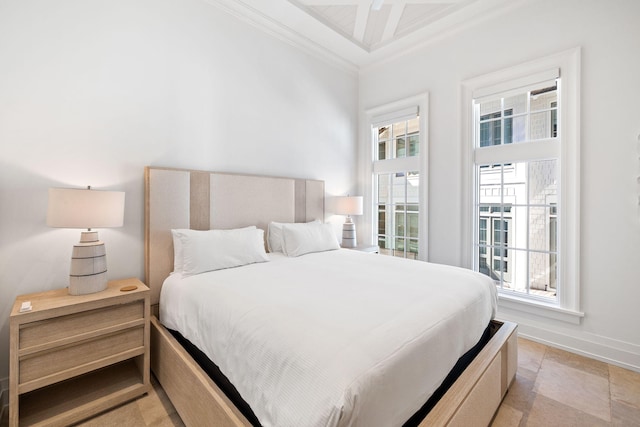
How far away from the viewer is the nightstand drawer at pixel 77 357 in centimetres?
142

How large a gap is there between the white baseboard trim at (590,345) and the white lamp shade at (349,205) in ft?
6.47

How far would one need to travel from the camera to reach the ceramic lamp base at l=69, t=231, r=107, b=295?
166 cm

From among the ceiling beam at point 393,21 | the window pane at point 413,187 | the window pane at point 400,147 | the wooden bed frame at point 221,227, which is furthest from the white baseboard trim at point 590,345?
the ceiling beam at point 393,21

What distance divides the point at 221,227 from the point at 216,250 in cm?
49

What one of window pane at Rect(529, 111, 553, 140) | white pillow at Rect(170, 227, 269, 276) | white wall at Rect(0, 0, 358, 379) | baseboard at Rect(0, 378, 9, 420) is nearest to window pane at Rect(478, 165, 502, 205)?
window pane at Rect(529, 111, 553, 140)

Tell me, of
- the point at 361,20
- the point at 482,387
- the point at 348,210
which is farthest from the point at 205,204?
the point at 361,20

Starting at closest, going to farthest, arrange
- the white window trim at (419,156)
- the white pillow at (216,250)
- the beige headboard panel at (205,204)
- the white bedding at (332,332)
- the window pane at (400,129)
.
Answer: the white bedding at (332,332) < the white pillow at (216,250) < the beige headboard panel at (205,204) < the white window trim at (419,156) < the window pane at (400,129)

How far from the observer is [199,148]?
2.52 m

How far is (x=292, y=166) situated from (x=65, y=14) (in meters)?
2.09

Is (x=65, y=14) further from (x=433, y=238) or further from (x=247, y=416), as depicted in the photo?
(x=433, y=238)

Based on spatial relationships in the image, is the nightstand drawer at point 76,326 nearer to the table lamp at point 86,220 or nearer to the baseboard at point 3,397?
the table lamp at point 86,220

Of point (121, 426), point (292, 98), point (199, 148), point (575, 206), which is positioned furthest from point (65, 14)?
point (575, 206)

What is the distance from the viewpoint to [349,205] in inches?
135

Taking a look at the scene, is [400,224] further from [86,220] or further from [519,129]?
[86,220]
